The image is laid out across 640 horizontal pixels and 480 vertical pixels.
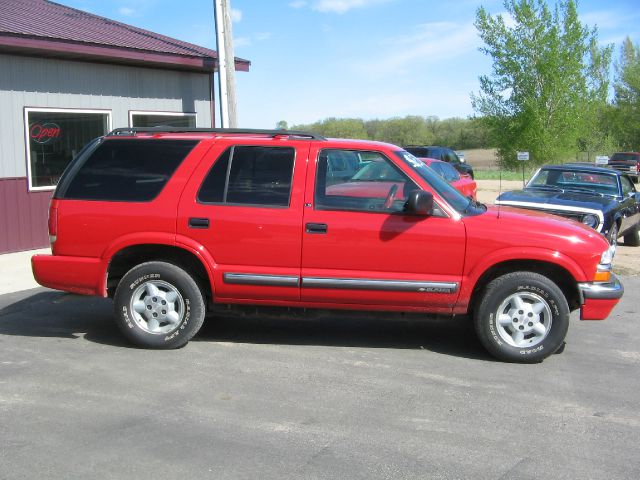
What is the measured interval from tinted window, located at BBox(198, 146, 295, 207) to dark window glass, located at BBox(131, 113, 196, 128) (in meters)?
6.75

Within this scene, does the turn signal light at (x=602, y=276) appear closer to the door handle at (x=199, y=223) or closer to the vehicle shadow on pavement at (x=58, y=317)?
the door handle at (x=199, y=223)

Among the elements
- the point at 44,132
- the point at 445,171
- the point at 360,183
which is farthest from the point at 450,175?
the point at 360,183

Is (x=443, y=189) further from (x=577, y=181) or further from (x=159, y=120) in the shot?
(x=159, y=120)

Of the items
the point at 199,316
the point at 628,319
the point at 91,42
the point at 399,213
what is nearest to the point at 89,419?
the point at 199,316

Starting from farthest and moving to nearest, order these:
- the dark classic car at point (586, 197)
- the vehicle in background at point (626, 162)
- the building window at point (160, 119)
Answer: the vehicle in background at point (626, 162) < the building window at point (160, 119) < the dark classic car at point (586, 197)

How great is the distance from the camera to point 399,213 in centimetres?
580

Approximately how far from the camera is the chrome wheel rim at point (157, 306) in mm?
6059

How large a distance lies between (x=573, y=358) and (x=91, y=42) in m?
8.52

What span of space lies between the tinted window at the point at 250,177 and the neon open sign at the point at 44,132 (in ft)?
20.1

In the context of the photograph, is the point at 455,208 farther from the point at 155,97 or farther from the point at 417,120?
the point at 417,120

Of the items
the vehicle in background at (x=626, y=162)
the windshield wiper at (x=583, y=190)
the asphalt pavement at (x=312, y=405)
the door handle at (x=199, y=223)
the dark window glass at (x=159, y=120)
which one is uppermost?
the dark window glass at (x=159, y=120)

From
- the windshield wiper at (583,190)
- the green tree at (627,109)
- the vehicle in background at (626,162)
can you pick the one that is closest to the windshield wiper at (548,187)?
the windshield wiper at (583,190)

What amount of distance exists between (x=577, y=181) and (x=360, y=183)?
7306 millimetres

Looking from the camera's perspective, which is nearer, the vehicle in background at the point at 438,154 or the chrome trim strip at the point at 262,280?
the chrome trim strip at the point at 262,280
